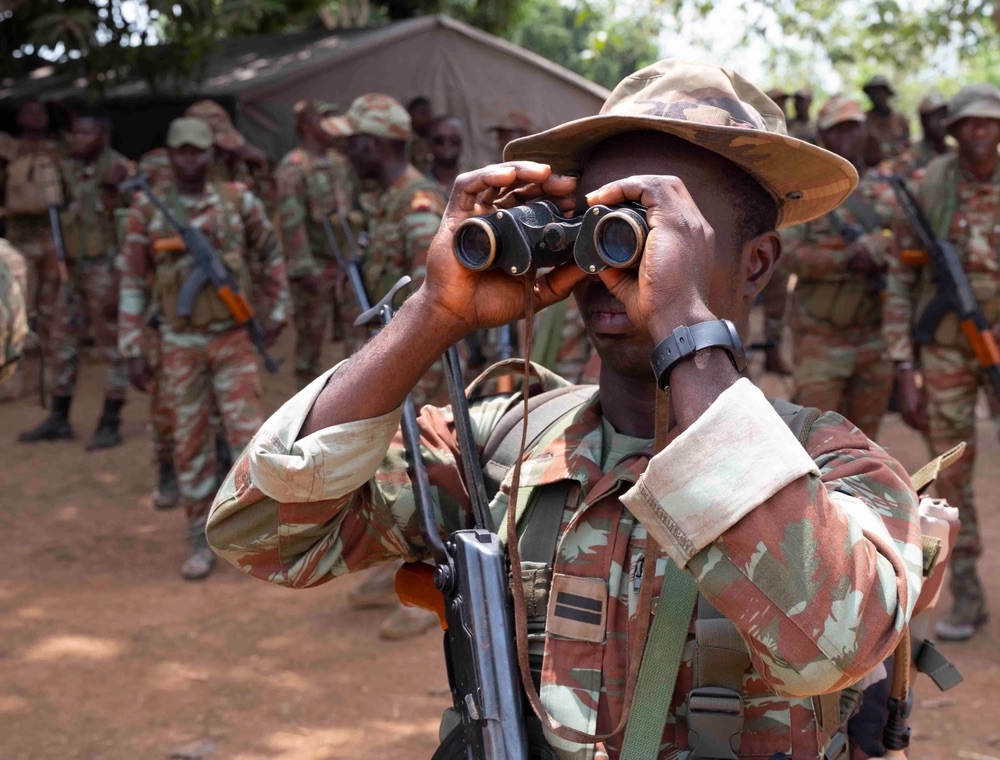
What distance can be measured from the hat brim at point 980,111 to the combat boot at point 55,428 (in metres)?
7.11

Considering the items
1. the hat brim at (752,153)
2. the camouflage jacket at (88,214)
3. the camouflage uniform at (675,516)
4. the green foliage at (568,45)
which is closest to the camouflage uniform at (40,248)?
the camouflage jacket at (88,214)

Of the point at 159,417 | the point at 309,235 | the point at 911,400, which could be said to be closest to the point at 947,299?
the point at 911,400

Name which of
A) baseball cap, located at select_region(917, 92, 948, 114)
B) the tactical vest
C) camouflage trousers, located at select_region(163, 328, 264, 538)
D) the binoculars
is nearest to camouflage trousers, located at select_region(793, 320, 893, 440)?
camouflage trousers, located at select_region(163, 328, 264, 538)

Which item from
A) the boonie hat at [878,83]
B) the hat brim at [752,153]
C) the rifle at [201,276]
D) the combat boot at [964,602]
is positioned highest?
the hat brim at [752,153]

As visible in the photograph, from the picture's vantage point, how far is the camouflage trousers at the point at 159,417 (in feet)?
24.6

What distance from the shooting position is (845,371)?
655 cm

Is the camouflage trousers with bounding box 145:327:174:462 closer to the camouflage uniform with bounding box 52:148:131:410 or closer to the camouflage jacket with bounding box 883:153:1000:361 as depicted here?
the camouflage uniform with bounding box 52:148:131:410

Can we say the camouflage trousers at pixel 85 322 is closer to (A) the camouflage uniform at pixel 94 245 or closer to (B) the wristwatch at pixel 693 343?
(A) the camouflage uniform at pixel 94 245

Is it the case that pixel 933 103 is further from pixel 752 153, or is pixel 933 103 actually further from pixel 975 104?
pixel 752 153

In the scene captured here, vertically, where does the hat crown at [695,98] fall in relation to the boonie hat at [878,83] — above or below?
above

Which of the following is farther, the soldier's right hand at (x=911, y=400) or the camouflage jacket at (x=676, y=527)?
the soldier's right hand at (x=911, y=400)

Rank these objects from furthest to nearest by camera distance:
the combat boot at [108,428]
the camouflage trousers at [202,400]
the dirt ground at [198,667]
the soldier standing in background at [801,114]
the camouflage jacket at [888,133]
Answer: the soldier standing in background at [801,114] < the camouflage jacket at [888,133] < the combat boot at [108,428] < the camouflage trousers at [202,400] < the dirt ground at [198,667]

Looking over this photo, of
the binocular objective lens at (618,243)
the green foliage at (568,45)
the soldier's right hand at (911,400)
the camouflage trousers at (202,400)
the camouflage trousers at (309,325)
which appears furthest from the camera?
the green foliage at (568,45)

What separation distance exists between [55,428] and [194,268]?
3419 millimetres
